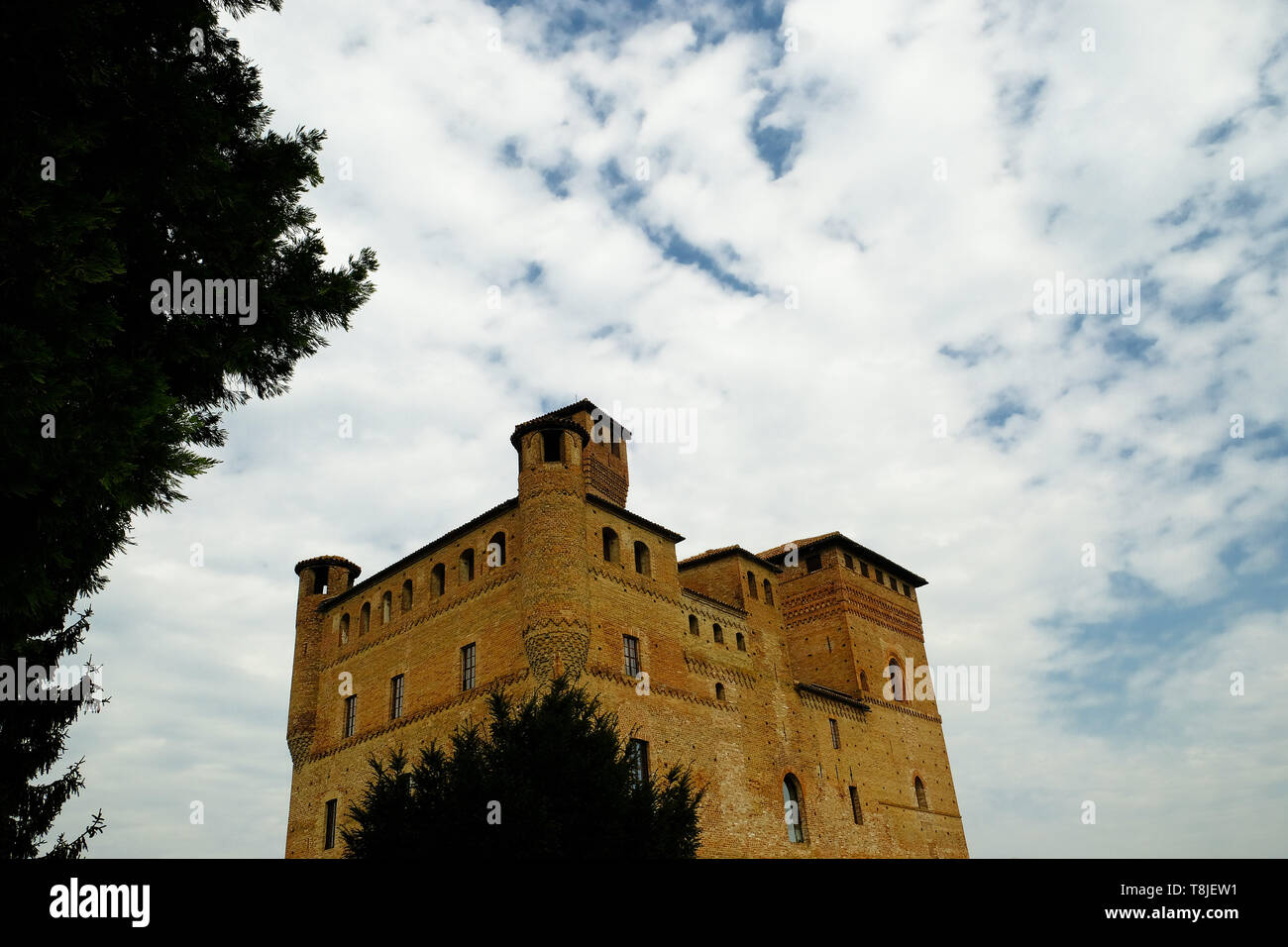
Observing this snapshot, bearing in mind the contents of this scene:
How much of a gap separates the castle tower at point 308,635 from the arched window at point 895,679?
70.5 feet

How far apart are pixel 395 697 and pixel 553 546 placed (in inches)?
310

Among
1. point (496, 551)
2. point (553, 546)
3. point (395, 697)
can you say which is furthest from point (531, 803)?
point (395, 697)

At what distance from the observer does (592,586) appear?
22.3 meters

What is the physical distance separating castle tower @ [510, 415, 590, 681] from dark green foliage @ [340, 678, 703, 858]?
666cm

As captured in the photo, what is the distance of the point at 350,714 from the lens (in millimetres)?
26562

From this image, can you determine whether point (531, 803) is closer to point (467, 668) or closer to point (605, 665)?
point (605, 665)

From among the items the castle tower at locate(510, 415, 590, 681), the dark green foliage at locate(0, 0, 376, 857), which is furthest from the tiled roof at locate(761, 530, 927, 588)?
the dark green foliage at locate(0, 0, 376, 857)

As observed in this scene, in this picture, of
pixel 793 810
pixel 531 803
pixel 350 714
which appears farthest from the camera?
pixel 350 714

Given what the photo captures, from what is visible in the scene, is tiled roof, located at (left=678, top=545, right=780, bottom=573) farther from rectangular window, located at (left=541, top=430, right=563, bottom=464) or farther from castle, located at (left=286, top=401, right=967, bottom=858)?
rectangular window, located at (left=541, top=430, right=563, bottom=464)

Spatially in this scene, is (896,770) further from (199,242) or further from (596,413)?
(199,242)

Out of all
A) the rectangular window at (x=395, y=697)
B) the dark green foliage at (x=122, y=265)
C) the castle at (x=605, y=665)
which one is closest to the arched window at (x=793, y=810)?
the castle at (x=605, y=665)

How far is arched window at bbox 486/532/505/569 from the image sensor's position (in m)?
23.7

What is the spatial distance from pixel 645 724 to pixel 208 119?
60.3 ft
